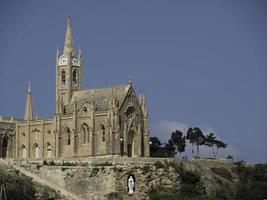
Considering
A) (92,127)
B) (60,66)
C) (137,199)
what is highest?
(60,66)

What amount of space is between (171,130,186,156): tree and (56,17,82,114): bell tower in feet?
50.6

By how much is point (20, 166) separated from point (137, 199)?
566 inches

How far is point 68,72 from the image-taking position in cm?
15475

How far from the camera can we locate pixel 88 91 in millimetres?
152250

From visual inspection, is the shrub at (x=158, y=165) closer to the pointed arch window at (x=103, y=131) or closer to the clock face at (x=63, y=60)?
the pointed arch window at (x=103, y=131)

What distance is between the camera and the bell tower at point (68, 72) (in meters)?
155

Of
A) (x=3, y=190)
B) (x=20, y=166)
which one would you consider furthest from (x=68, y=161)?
(x=3, y=190)

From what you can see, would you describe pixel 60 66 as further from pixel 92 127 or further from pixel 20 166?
pixel 20 166

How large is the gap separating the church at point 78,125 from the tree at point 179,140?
11.0 metres

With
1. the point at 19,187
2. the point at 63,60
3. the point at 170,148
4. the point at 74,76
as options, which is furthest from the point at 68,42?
the point at 19,187

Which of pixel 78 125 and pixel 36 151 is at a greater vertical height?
pixel 78 125

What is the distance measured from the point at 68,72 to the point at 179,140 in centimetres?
1855

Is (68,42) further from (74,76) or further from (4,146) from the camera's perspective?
(4,146)

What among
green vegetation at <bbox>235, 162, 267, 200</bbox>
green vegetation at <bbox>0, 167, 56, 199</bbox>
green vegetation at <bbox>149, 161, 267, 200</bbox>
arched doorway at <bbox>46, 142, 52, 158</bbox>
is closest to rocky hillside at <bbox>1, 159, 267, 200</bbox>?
green vegetation at <bbox>149, 161, 267, 200</bbox>
